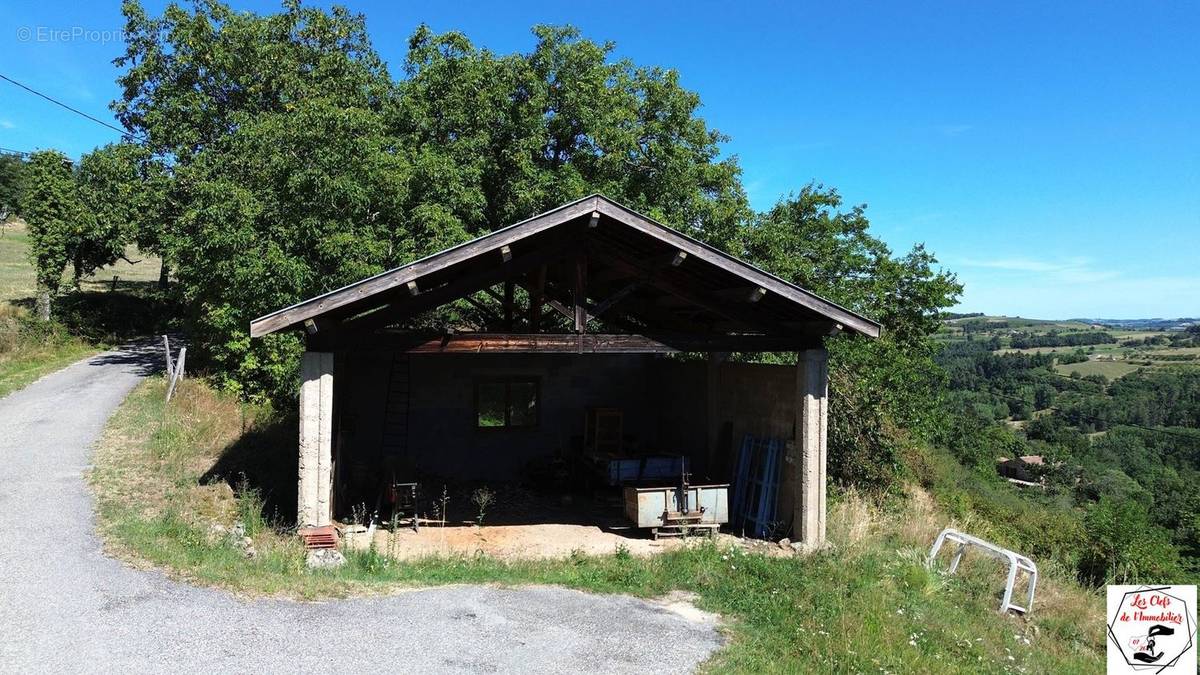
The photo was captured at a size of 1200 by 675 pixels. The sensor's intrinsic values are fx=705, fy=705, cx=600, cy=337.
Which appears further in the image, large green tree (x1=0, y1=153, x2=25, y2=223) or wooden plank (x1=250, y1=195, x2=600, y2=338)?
large green tree (x1=0, y1=153, x2=25, y2=223)

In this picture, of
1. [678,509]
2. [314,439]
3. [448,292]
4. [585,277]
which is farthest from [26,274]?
[678,509]

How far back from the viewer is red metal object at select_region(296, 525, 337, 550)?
25.3ft

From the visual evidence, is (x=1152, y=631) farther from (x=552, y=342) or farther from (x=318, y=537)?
(x=318, y=537)

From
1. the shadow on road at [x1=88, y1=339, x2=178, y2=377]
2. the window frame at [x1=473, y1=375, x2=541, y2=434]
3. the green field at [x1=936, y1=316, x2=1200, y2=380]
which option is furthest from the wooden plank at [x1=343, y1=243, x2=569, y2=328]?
the green field at [x1=936, y1=316, x2=1200, y2=380]

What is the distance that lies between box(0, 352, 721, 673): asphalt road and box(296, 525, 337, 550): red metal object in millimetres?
1383

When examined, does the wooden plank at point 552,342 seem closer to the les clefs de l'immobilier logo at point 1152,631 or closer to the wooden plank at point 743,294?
the wooden plank at point 743,294

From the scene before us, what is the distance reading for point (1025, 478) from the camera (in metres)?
54.6

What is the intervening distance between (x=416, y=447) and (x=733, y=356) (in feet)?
21.9

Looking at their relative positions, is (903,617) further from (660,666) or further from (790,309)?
(790,309)

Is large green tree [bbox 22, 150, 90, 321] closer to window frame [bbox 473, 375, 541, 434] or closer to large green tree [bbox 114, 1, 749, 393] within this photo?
large green tree [bbox 114, 1, 749, 393]

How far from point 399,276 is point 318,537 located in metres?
3.03

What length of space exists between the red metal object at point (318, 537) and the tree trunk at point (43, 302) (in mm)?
23409

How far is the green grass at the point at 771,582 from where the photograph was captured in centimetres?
605

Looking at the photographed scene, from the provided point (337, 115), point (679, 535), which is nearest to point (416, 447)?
point (679, 535)
